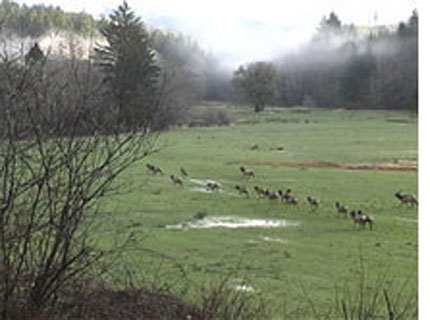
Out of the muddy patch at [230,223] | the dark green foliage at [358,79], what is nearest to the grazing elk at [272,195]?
the muddy patch at [230,223]

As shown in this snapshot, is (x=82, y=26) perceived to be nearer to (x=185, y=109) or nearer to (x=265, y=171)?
(x=265, y=171)

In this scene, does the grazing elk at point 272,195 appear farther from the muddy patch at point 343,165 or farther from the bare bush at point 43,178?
the bare bush at point 43,178

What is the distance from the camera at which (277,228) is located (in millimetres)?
18906

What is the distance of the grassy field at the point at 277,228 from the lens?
12.7m

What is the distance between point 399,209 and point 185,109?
52.9 m

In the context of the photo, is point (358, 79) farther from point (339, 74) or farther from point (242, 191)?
point (242, 191)

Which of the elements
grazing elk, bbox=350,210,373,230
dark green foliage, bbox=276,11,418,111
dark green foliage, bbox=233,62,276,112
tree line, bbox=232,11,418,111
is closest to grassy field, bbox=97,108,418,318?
grazing elk, bbox=350,210,373,230

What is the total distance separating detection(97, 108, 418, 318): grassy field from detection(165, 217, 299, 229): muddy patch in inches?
10.6

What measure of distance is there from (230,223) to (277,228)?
159 centimetres

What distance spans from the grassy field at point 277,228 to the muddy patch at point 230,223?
0.88 feet

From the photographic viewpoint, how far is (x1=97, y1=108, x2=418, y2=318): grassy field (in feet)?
41.6

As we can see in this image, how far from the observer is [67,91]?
292 inches

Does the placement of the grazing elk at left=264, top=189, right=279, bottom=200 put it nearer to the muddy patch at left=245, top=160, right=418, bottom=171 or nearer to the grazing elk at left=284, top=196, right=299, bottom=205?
the grazing elk at left=284, top=196, right=299, bottom=205

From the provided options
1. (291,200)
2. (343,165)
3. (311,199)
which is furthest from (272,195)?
(343,165)
